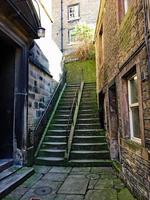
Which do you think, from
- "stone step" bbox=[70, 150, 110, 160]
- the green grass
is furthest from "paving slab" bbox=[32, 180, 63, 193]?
the green grass

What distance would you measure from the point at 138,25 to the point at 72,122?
515 centimetres

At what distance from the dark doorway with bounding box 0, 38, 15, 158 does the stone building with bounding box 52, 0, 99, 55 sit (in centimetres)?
1322

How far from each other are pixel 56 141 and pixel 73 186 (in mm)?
2828

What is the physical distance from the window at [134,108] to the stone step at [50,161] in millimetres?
2628

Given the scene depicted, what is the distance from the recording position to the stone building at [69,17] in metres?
19.5

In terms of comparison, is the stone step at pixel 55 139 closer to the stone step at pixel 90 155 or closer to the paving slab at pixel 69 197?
the stone step at pixel 90 155

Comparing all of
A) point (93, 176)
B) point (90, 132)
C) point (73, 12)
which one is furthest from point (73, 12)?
point (93, 176)

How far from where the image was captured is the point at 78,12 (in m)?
20.0

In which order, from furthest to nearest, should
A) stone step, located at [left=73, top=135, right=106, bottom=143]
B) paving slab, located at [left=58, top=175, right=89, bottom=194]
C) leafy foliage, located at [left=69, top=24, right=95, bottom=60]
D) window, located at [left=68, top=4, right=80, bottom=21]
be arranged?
window, located at [left=68, top=4, right=80, bottom=21] → leafy foliage, located at [left=69, top=24, right=95, bottom=60] → stone step, located at [left=73, top=135, right=106, bottom=143] → paving slab, located at [left=58, top=175, right=89, bottom=194]

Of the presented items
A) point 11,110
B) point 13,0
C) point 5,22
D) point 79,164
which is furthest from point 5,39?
point 79,164

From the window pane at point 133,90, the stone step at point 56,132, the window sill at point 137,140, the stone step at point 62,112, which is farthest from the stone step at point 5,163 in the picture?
the stone step at point 62,112

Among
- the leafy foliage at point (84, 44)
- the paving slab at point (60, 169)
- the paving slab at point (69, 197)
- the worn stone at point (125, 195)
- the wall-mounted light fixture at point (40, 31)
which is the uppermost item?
the leafy foliage at point (84, 44)

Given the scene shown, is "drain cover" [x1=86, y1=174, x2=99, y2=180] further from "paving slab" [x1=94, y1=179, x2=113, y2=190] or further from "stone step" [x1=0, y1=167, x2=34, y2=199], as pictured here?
"stone step" [x1=0, y1=167, x2=34, y2=199]

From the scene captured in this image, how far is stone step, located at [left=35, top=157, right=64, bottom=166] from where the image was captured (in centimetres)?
638
